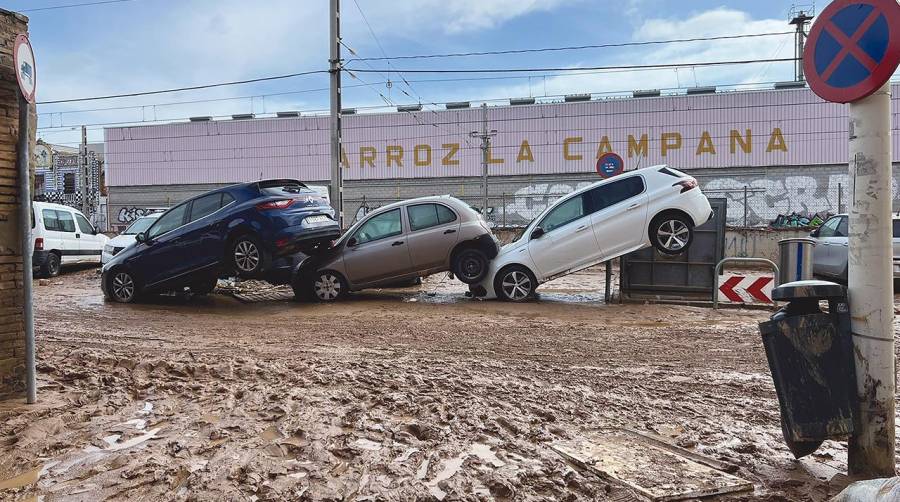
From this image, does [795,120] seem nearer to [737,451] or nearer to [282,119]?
[282,119]

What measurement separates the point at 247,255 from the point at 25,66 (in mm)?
5652

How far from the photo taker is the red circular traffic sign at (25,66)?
13.4 feet

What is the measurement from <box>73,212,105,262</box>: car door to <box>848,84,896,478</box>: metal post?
1761 cm

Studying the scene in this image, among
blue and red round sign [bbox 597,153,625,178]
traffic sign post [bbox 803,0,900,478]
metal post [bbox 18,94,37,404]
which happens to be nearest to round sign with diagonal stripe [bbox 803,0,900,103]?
traffic sign post [bbox 803,0,900,478]

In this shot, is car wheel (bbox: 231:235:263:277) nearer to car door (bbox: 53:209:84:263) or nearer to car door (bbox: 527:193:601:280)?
car door (bbox: 527:193:601:280)

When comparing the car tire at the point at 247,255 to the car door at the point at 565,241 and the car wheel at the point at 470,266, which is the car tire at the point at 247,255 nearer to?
the car wheel at the point at 470,266

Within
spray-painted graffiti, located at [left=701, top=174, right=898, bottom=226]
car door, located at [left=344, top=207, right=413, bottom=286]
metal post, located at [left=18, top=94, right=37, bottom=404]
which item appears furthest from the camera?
spray-painted graffiti, located at [left=701, top=174, right=898, bottom=226]

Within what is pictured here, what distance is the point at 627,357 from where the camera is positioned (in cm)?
622

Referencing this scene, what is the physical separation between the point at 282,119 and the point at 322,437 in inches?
1518

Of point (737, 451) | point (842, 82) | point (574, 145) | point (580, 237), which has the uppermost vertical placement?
point (574, 145)

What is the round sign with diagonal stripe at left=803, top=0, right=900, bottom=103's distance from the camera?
9.71 ft

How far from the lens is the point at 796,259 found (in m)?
9.13

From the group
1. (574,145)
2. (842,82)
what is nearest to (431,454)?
(842,82)

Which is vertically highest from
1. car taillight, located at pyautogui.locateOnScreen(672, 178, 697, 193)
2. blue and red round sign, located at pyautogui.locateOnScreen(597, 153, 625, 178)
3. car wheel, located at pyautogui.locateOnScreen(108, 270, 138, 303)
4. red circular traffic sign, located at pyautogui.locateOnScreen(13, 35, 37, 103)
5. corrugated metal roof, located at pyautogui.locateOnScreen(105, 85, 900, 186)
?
corrugated metal roof, located at pyautogui.locateOnScreen(105, 85, 900, 186)
